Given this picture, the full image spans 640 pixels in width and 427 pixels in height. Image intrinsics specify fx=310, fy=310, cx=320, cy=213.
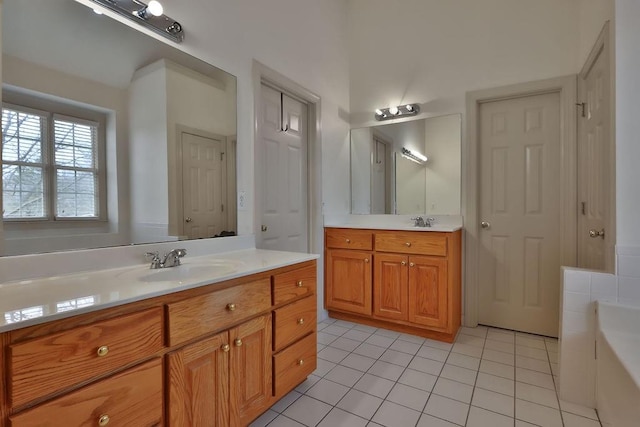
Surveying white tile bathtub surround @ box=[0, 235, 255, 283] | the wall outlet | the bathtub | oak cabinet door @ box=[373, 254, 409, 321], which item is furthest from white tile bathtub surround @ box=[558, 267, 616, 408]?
white tile bathtub surround @ box=[0, 235, 255, 283]

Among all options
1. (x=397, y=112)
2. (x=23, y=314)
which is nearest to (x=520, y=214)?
(x=397, y=112)

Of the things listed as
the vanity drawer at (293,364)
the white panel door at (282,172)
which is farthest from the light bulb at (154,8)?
the vanity drawer at (293,364)

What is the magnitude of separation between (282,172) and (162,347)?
1684mm

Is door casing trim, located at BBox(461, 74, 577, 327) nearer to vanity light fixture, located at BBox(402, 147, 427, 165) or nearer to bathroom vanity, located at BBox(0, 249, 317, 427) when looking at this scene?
vanity light fixture, located at BBox(402, 147, 427, 165)

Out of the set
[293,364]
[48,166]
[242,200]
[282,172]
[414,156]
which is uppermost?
[414,156]

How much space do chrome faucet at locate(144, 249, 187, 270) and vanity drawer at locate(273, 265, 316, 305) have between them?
0.47 metres

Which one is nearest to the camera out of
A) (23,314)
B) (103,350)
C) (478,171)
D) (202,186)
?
(23,314)

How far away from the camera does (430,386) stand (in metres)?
1.81

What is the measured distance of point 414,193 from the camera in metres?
2.94

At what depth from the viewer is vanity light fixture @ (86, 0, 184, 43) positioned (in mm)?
1388

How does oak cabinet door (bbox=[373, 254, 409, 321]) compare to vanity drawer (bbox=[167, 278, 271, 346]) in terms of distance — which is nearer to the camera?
vanity drawer (bbox=[167, 278, 271, 346])

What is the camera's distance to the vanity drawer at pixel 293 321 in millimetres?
1539

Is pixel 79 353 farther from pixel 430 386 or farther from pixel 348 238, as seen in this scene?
pixel 348 238

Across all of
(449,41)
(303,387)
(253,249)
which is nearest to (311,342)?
(303,387)
